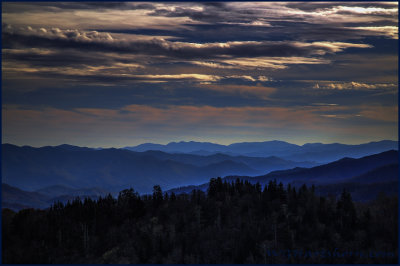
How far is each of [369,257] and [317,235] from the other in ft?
71.0

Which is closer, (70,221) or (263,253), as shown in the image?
(263,253)

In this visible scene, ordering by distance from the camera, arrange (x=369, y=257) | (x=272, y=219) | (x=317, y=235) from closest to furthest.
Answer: (x=369, y=257), (x=317, y=235), (x=272, y=219)

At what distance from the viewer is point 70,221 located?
195000mm

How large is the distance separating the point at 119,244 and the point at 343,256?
91.0 meters

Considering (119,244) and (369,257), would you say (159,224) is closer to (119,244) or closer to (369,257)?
(119,244)

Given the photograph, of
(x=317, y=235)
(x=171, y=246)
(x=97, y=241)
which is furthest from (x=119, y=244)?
(x=317, y=235)

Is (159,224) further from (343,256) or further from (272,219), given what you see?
(343,256)

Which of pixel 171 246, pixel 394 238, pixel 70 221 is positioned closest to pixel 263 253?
pixel 171 246

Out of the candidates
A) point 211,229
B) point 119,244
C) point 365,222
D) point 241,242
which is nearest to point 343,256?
point 365,222

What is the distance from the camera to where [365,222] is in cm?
19250

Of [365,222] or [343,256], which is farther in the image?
[365,222]

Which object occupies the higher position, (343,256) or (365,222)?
(365,222)

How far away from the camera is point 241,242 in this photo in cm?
18688

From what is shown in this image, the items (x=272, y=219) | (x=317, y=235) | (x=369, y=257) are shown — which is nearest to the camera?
(x=369, y=257)
